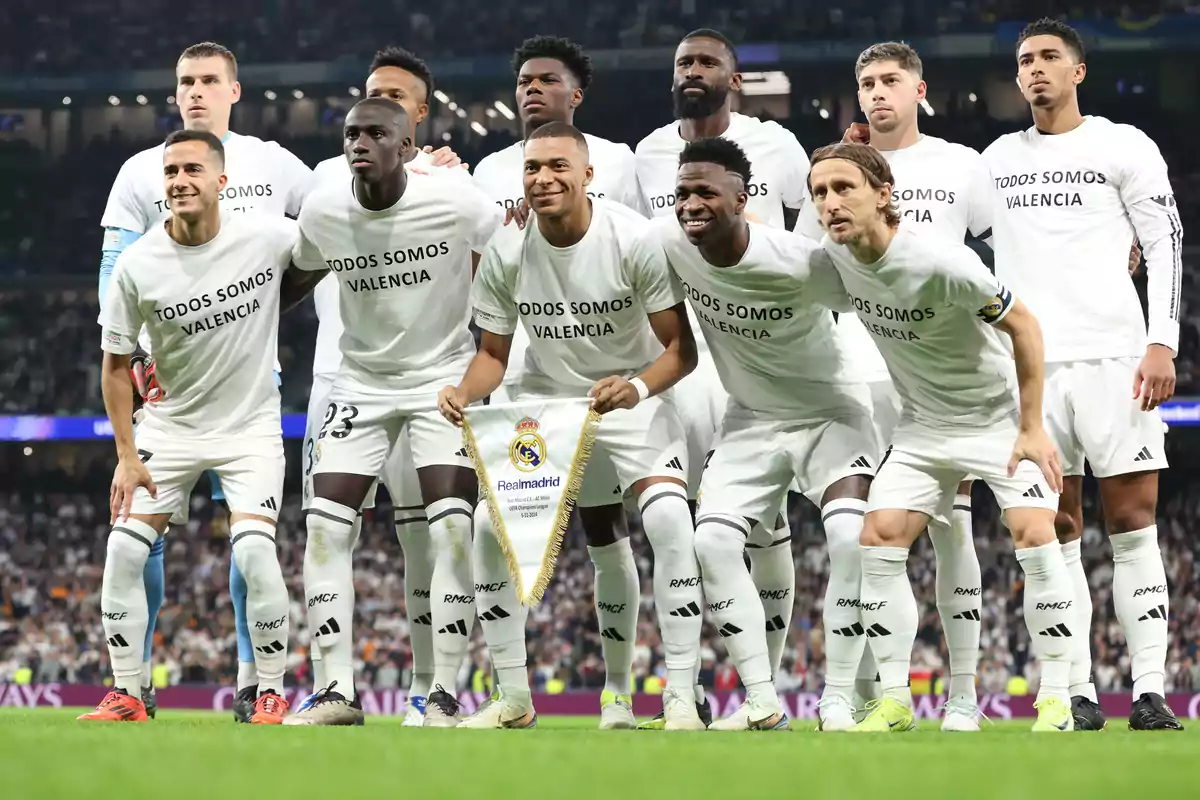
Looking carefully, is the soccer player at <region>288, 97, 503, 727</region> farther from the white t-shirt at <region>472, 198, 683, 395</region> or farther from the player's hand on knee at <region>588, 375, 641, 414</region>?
the player's hand on knee at <region>588, 375, 641, 414</region>

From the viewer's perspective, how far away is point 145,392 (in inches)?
268

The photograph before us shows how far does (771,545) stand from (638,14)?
61.2 ft

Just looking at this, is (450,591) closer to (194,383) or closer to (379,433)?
(379,433)

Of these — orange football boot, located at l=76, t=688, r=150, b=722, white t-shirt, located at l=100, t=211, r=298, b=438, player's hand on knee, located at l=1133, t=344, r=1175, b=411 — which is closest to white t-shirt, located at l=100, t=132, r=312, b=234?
white t-shirt, located at l=100, t=211, r=298, b=438

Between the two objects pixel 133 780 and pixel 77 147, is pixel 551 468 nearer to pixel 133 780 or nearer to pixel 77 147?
pixel 133 780

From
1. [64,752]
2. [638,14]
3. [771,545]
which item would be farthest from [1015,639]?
[64,752]

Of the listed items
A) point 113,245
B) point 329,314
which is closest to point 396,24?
point 113,245

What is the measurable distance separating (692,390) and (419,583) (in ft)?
5.11

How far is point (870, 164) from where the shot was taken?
579cm

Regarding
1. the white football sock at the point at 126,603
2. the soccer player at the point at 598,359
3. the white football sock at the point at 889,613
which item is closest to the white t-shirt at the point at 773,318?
the soccer player at the point at 598,359

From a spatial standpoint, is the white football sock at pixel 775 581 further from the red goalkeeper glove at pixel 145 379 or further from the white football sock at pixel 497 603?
the red goalkeeper glove at pixel 145 379

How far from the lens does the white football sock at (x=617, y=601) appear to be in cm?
679

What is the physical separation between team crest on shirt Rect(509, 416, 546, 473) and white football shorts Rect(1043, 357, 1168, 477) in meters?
2.13

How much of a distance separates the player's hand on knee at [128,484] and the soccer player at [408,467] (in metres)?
0.68
